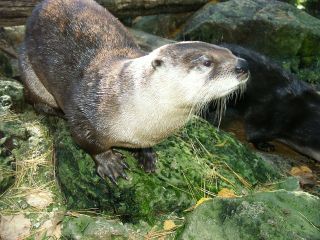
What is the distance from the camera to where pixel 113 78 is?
2.81 meters

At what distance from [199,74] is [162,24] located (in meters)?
3.89

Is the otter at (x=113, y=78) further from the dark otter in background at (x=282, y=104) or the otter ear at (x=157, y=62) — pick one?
the dark otter in background at (x=282, y=104)

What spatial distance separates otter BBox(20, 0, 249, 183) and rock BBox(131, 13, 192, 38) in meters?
2.71

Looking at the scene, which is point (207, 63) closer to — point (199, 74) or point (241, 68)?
→ point (199, 74)

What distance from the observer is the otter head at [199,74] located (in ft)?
8.09

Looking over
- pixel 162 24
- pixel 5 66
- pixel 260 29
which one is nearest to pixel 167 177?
pixel 5 66

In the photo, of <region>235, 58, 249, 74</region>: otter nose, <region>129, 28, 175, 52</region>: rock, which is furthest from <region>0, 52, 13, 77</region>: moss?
<region>235, 58, 249, 74</region>: otter nose

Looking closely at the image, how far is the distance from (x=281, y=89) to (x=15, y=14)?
2.51 metres

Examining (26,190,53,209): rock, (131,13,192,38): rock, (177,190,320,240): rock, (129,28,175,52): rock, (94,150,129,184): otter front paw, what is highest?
(177,190,320,240): rock

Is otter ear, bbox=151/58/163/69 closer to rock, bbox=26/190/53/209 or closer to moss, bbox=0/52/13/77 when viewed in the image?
rock, bbox=26/190/53/209

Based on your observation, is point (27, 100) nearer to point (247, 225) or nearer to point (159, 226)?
point (159, 226)

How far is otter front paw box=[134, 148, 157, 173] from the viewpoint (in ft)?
10.2

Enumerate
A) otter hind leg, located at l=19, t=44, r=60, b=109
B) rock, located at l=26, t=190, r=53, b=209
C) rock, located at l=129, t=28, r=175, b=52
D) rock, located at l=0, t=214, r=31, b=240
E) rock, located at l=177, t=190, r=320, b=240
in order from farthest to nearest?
1. rock, located at l=129, t=28, r=175, b=52
2. otter hind leg, located at l=19, t=44, r=60, b=109
3. rock, located at l=26, t=190, r=53, b=209
4. rock, located at l=0, t=214, r=31, b=240
5. rock, located at l=177, t=190, r=320, b=240

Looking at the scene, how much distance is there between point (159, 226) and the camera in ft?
9.53
